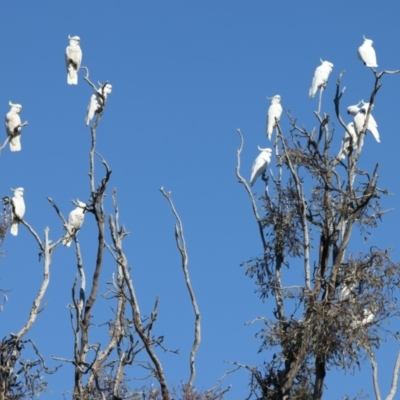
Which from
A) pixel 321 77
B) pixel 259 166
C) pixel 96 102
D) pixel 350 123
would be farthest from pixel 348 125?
pixel 96 102

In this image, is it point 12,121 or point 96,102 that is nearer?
point 96,102

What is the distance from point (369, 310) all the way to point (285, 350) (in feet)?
3.54

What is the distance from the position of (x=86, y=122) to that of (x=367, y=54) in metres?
3.69

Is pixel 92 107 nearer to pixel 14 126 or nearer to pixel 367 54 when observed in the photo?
pixel 14 126

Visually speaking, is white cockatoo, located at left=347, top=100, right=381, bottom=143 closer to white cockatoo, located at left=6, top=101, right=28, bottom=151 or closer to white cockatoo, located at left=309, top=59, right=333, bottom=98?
white cockatoo, located at left=309, top=59, right=333, bottom=98

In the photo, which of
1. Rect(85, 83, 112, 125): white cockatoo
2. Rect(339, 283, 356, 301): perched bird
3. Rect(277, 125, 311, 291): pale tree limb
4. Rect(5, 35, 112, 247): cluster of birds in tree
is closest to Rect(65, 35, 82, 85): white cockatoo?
Rect(5, 35, 112, 247): cluster of birds in tree

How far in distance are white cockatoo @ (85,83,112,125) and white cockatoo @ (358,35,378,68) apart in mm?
3238

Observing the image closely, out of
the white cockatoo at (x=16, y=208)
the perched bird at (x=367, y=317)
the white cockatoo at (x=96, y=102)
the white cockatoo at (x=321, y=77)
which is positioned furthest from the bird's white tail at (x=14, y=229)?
the perched bird at (x=367, y=317)

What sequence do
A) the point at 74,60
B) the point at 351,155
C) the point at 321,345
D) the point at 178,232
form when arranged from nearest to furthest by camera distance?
the point at 178,232, the point at 321,345, the point at 351,155, the point at 74,60

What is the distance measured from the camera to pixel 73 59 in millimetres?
19953

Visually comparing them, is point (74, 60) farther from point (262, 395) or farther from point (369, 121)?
point (262, 395)

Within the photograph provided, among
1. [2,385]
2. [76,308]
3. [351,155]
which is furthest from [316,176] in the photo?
[2,385]

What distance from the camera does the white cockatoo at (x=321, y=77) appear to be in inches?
765

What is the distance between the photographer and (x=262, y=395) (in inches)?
653
